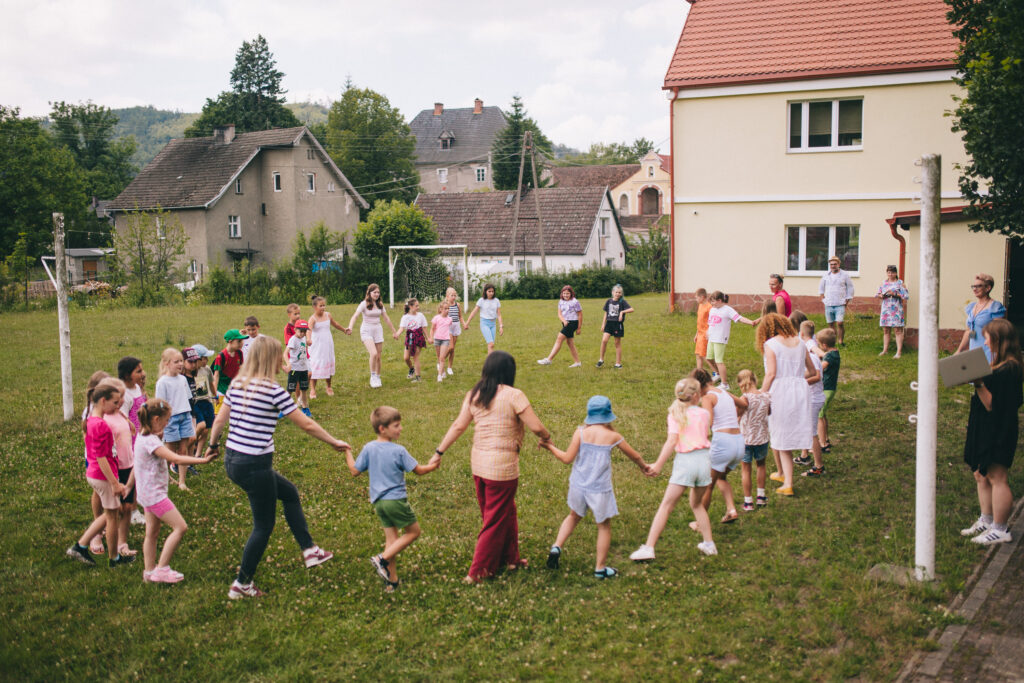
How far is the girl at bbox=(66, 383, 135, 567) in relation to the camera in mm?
6844

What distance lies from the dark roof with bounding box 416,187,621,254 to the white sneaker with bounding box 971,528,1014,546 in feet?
125

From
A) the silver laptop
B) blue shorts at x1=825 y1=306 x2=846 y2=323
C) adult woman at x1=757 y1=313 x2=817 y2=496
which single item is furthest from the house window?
the silver laptop

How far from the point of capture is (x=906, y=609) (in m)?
6.05

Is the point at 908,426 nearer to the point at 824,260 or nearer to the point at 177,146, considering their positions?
the point at 824,260

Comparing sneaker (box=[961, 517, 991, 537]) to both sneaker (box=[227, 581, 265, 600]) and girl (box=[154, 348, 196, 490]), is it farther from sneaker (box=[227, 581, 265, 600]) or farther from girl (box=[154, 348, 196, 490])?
girl (box=[154, 348, 196, 490])

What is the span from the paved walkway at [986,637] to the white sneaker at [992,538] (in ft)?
0.91

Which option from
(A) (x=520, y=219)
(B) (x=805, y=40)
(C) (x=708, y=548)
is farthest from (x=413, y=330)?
(A) (x=520, y=219)

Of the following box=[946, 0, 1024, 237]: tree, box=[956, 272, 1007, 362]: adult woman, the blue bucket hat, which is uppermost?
box=[946, 0, 1024, 237]: tree

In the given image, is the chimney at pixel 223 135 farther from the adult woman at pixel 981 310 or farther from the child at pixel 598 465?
the child at pixel 598 465

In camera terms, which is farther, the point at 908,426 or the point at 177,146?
the point at 177,146

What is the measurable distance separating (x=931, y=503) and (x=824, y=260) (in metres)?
17.7

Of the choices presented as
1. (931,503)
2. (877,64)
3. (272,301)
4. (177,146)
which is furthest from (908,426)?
(177,146)

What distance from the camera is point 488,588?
6.61 meters

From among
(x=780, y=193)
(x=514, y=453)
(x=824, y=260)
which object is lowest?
(x=514, y=453)
